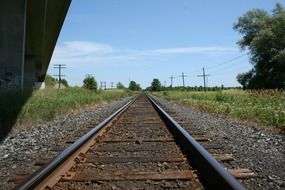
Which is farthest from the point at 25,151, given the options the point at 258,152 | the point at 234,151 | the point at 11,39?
the point at 11,39

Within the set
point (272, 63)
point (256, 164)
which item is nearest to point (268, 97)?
point (256, 164)

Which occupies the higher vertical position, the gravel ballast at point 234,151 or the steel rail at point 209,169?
the steel rail at point 209,169

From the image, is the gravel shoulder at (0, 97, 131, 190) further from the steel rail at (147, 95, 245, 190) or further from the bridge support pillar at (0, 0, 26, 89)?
the bridge support pillar at (0, 0, 26, 89)

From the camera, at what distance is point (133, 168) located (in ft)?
17.0

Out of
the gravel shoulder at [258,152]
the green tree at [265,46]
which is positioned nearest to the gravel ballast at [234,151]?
the gravel shoulder at [258,152]

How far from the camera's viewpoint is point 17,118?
1095cm

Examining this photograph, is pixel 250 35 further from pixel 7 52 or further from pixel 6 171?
pixel 6 171

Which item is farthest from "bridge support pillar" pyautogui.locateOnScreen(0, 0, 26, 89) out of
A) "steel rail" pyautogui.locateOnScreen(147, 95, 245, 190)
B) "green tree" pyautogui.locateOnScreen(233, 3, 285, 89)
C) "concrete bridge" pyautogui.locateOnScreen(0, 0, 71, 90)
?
"green tree" pyautogui.locateOnScreen(233, 3, 285, 89)

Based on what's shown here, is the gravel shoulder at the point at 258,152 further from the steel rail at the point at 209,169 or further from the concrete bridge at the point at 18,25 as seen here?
the concrete bridge at the point at 18,25

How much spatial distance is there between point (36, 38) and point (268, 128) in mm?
18906

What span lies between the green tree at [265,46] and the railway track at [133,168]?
4586 centimetres

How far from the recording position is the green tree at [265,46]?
176 ft

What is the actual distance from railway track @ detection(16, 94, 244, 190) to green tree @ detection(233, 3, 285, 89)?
45.9 meters

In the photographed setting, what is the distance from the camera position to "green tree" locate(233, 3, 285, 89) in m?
53.7
